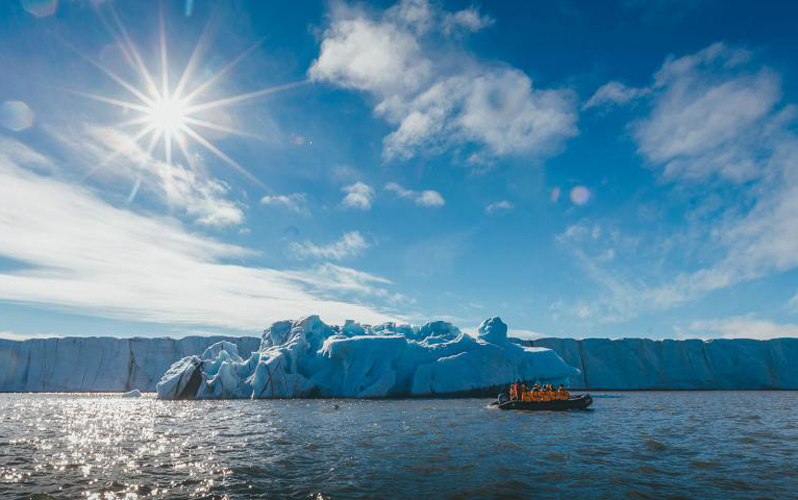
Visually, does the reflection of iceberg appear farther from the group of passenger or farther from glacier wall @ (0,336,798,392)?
glacier wall @ (0,336,798,392)

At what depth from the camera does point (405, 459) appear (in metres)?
11.7

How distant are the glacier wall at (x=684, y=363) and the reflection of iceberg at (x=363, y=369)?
20.7 m

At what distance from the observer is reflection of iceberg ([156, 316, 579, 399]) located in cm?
3669

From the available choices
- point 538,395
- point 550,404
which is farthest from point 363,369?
point 550,404

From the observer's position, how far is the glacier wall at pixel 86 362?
204 feet

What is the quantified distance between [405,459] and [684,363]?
57806mm

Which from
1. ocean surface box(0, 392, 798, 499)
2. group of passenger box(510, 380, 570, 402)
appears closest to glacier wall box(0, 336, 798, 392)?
group of passenger box(510, 380, 570, 402)

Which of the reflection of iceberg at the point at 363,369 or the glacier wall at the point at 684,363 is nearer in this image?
the reflection of iceberg at the point at 363,369

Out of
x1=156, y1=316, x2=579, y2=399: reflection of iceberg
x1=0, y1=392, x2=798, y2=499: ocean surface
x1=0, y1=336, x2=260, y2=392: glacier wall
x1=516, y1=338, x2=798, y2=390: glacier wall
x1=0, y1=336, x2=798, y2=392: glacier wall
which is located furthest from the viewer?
x1=0, y1=336, x2=260, y2=392: glacier wall

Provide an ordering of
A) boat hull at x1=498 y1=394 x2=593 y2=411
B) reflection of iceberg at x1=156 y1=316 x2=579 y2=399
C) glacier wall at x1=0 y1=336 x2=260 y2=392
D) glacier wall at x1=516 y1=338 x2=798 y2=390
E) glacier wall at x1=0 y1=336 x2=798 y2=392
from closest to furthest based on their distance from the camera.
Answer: boat hull at x1=498 y1=394 x2=593 y2=411, reflection of iceberg at x1=156 y1=316 x2=579 y2=399, glacier wall at x1=516 y1=338 x2=798 y2=390, glacier wall at x1=0 y1=336 x2=798 y2=392, glacier wall at x1=0 y1=336 x2=260 y2=392

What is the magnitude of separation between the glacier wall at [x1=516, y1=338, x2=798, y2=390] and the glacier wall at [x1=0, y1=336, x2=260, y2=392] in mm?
51817

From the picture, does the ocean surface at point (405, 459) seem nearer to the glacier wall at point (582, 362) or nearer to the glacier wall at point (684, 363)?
the glacier wall at point (684, 363)

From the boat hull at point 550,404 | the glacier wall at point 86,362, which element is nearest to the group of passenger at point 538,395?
the boat hull at point 550,404

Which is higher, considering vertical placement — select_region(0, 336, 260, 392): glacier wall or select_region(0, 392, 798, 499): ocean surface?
select_region(0, 336, 260, 392): glacier wall
